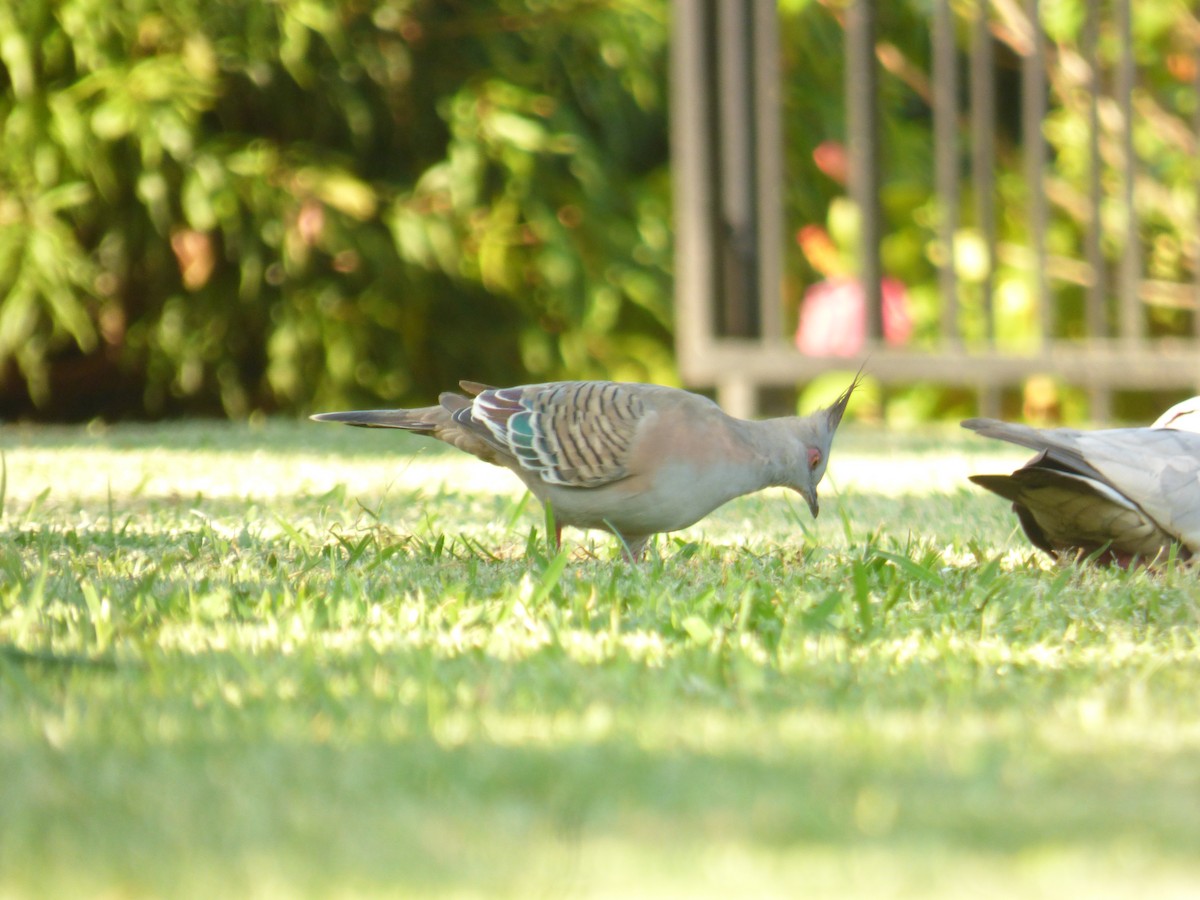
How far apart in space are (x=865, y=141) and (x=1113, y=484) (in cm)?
290

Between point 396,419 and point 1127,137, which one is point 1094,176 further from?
point 396,419

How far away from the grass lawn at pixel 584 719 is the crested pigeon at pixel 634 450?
0.10 m

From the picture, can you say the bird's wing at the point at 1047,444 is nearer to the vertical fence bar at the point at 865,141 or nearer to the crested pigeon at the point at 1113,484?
the crested pigeon at the point at 1113,484

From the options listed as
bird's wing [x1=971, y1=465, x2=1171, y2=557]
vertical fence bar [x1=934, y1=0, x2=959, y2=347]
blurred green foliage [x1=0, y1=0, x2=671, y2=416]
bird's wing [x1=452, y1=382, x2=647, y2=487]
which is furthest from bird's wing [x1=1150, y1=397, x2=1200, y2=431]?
blurred green foliage [x1=0, y1=0, x2=671, y2=416]

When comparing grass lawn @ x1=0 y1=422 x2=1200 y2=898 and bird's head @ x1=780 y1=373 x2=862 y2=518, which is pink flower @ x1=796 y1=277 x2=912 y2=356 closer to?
bird's head @ x1=780 y1=373 x2=862 y2=518

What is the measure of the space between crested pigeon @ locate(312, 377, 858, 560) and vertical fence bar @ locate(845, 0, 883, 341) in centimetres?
249

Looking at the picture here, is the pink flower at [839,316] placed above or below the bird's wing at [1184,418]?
below

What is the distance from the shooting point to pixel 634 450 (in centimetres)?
260

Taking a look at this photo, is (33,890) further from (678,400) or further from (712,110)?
(712,110)

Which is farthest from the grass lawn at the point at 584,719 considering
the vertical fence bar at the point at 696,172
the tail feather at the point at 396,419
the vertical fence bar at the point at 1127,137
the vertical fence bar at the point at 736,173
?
the vertical fence bar at the point at 736,173

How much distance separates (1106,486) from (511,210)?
451 cm

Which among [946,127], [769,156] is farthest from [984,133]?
[769,156]

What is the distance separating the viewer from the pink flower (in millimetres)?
6500

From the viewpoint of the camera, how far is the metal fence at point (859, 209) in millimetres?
5168
